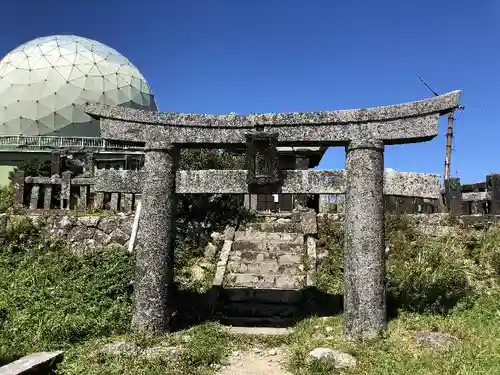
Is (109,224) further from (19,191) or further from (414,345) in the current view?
(414,345)

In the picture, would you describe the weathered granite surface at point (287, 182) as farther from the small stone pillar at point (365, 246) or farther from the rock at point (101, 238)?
the rock at point (101, 238)

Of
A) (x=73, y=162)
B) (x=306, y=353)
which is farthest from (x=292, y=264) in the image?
(x=73, y=162)

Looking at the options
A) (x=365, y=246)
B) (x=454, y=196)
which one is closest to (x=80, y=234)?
(x=365, y=246)

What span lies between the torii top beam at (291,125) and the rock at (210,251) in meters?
4.52

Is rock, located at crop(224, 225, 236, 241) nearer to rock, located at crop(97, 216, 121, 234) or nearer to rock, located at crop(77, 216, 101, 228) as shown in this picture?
rock, located at crop(97, 216, 121, 234)

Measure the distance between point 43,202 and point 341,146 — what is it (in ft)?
29.6

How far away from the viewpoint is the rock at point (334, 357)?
20.2 feet

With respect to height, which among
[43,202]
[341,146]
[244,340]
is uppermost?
[341,146]

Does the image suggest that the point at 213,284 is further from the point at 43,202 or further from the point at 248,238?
the point at 43,202

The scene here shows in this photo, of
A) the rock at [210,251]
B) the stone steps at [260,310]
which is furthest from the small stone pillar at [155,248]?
the rock at [210,251]

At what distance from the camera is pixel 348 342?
697 cm

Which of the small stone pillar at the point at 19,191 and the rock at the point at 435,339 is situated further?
the small stone pillar at the point at 19,191

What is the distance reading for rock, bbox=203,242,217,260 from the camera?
1162cm

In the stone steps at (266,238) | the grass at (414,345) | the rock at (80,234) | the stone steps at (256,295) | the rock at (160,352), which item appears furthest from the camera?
the rock at (80,234)
